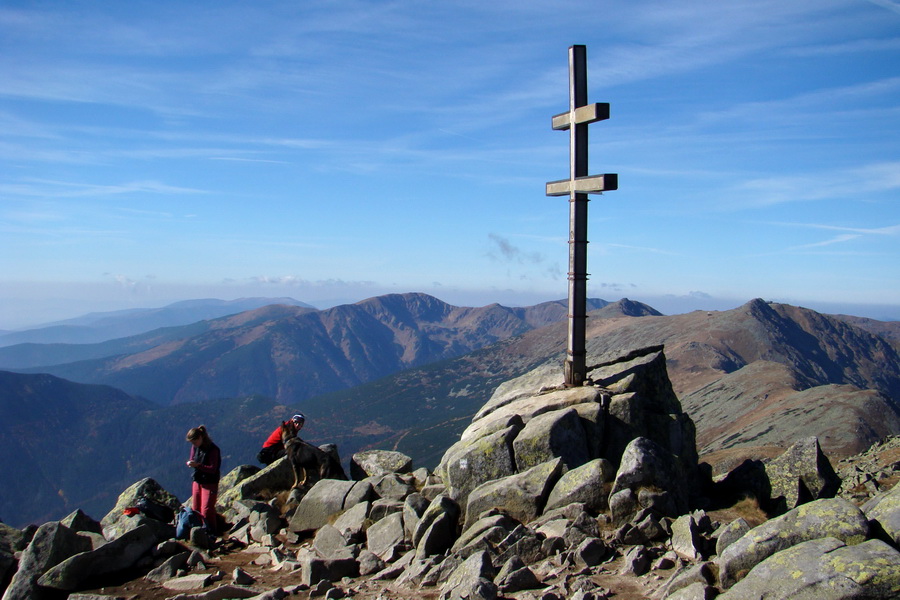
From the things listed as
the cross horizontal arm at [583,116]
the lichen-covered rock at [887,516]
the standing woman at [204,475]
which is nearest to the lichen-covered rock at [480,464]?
the standing woman at [204,475]

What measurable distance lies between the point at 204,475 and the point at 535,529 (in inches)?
441

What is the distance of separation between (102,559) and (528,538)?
1102 cm

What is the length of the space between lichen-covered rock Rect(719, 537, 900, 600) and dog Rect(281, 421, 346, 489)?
16.3 m

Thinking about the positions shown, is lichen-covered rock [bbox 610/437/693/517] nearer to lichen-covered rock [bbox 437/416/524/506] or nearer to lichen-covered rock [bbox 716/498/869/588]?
lichen-covered rock [bbox 716/498/869/588]

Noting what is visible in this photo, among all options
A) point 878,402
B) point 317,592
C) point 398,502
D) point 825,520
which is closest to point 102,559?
point 317,592

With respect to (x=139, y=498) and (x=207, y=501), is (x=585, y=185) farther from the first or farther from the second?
(x=139, y=498)

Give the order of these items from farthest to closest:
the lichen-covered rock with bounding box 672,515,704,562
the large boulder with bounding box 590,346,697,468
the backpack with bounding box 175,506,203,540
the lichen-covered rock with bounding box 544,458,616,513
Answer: the large boulder with bounding box 590,346,697,468 < the backpack with bounding box 175,506,203,540 < the lichen-covered rock with bounding box 544,458,616,513 < the lichen-covered rock with bounding box 672,515,704,562

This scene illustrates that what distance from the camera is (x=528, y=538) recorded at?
13.5m

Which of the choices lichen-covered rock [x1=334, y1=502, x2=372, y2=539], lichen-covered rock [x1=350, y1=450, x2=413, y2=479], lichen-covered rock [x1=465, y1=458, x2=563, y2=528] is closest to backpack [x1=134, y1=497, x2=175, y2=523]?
lichen-covered rock [x1=334, y1=502, x2=372, y2=539]

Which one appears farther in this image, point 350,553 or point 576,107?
point 576,107

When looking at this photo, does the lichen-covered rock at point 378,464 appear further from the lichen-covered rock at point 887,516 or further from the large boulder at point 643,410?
the lichen-covered rock at point 887,516

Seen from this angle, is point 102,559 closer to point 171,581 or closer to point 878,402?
point 171,581

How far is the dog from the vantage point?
75.4ft

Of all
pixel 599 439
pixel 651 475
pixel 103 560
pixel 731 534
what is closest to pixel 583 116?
pixel 599 439
